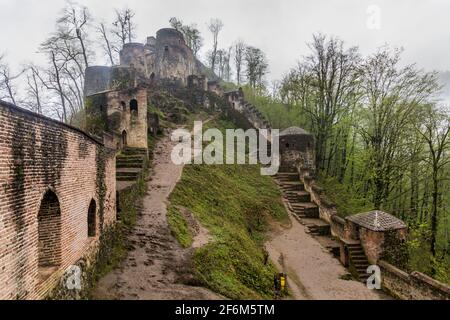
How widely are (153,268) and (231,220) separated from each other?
6270 millimetres

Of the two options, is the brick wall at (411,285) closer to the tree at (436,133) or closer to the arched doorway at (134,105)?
the tree at (436,133)

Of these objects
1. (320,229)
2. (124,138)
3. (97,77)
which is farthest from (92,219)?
(97,77)

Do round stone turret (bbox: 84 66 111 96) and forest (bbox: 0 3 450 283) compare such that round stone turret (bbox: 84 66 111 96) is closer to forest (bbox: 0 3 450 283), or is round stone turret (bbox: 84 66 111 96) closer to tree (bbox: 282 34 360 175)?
forest (bbox: 0 3 450 283)

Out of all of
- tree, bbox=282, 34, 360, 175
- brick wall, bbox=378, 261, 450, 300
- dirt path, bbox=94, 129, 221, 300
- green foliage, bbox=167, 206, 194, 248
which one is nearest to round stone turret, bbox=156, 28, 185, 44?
tree, bbox=282, 34, 360, 175

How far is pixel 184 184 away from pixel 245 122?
1696 cm

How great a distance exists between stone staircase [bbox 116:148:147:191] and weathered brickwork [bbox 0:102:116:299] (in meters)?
4.21

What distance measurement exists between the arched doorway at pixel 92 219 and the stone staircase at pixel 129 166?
307 centimetres

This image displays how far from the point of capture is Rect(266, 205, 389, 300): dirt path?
1072cm

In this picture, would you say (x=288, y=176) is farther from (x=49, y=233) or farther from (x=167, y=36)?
(x=167, y=36)

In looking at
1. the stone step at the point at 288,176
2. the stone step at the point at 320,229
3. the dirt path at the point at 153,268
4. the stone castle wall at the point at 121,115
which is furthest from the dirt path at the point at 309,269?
the stone castle wall at the point at 121,115

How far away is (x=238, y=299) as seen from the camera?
7801 millimetres

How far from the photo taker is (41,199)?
18.9 ft

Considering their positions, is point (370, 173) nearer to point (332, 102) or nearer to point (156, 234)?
point (332, 102)

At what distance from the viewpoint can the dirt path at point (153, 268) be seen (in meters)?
7.34
